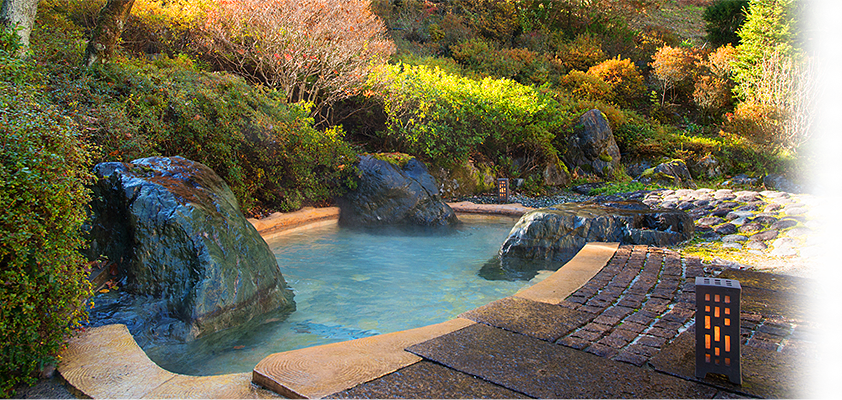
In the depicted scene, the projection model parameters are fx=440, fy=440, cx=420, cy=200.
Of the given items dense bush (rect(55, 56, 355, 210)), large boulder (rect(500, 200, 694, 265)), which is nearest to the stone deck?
large boulder (rect(500, 200, 694, 265))

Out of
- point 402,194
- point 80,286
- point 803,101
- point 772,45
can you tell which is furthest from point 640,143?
point 80,286

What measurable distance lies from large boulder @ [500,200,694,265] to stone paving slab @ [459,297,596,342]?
2.20 metres

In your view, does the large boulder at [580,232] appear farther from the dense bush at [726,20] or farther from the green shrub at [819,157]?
the dense bush at [726,20]

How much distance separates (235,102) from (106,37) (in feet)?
5.87

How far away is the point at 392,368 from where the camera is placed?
211 cm

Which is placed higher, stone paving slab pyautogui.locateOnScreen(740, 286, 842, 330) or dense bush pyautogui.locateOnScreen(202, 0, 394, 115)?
dense bush pyautogui.locateOnScreen(202, 0, 394, 115)

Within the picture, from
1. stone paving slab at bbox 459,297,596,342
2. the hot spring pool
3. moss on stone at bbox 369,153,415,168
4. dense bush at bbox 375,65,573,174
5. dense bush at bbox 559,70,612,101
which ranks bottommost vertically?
the hot spring pool

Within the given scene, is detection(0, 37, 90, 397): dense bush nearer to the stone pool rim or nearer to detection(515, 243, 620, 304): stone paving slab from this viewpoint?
the stone pool rim

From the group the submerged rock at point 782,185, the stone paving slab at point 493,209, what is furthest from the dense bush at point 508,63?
the stone paving slab at point 493,209

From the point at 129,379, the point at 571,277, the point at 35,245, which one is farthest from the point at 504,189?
the point at 35,245

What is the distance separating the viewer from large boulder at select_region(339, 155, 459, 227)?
24.6 feet

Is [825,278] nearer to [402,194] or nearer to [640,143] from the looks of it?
[402,194]

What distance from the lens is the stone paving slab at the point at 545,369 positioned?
194 centimetres

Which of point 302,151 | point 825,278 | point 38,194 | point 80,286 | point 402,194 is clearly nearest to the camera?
point 38,194
